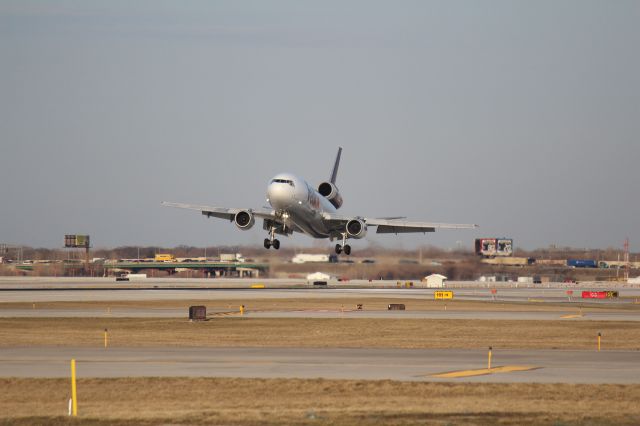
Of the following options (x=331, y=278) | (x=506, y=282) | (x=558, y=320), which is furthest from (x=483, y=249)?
(x=558, y=320)

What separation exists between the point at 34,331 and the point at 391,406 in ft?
98.5

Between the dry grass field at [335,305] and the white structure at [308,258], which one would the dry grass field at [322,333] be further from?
the white structure at [308,258]

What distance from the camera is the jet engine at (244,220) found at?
7931 cm

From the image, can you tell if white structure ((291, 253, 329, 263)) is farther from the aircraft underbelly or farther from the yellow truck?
the yellow truck

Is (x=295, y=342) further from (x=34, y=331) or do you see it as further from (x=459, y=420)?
(x=459, y=420)

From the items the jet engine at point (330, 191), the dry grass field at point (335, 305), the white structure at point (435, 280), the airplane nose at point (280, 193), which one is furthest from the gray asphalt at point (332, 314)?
the white structure at point (435, 280)

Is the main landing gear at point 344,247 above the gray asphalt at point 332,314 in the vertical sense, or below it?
above

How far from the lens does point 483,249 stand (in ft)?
562

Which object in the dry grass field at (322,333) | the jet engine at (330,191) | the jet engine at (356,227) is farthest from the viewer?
the jet engine at (330,191)

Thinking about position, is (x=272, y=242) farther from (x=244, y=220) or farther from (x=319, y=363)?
(x=319, y=363)

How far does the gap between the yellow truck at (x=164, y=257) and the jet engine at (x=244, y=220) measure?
359ft

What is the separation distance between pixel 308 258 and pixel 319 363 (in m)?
83.6

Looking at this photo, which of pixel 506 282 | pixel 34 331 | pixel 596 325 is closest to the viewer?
pixel 34 331

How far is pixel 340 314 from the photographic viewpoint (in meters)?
65.1
